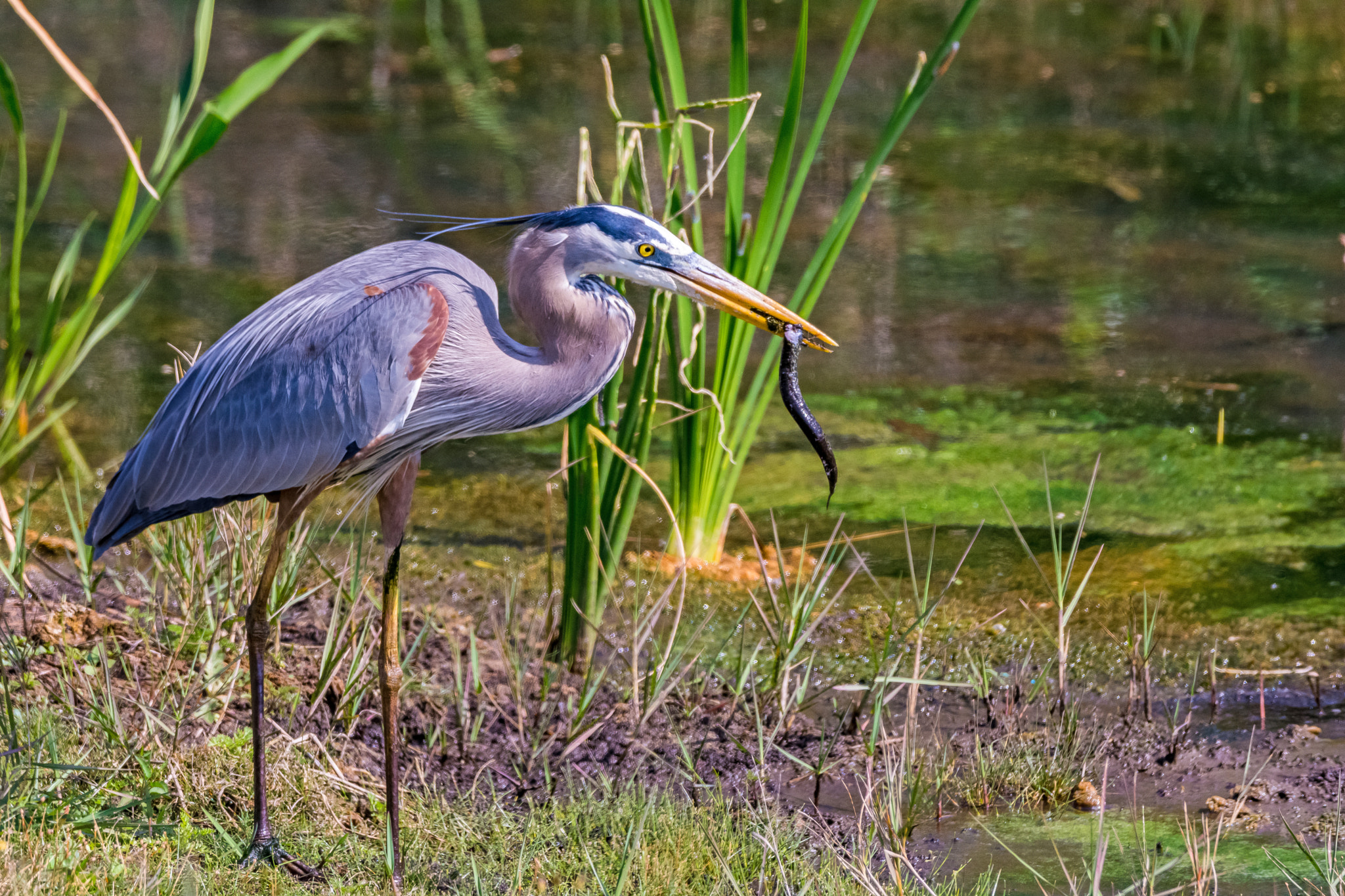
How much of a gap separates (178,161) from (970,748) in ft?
7.49

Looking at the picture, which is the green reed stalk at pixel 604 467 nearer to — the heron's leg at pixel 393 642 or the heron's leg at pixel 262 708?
the heron's leg at pixel 393 642

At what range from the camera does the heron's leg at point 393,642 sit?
305cm

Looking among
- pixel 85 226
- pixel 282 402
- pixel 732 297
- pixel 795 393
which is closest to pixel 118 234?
pixel 85 226

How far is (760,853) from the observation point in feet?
9.88

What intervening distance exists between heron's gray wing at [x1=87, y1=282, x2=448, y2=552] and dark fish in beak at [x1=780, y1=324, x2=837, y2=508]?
0.69 meters

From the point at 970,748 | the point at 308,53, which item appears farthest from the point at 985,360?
the point at 308,53

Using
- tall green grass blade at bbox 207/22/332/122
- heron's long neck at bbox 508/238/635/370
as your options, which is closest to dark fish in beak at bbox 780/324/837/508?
heron's long neck at bbox 508/238/635/370

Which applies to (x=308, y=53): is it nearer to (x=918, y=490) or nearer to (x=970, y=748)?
(x=918, y=490)

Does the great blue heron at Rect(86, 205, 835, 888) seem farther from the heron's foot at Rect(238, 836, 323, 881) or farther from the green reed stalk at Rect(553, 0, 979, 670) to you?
the green reed stalk at Rect(553, 0, 979, 670)

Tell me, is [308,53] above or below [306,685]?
above

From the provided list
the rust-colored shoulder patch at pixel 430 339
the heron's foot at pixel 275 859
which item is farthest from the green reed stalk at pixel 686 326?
the heron's foot at pixel 275 859

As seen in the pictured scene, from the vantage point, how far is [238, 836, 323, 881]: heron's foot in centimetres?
304

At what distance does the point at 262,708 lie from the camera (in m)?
3.10

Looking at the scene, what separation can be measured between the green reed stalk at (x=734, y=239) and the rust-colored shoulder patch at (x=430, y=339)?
73 centimetres
